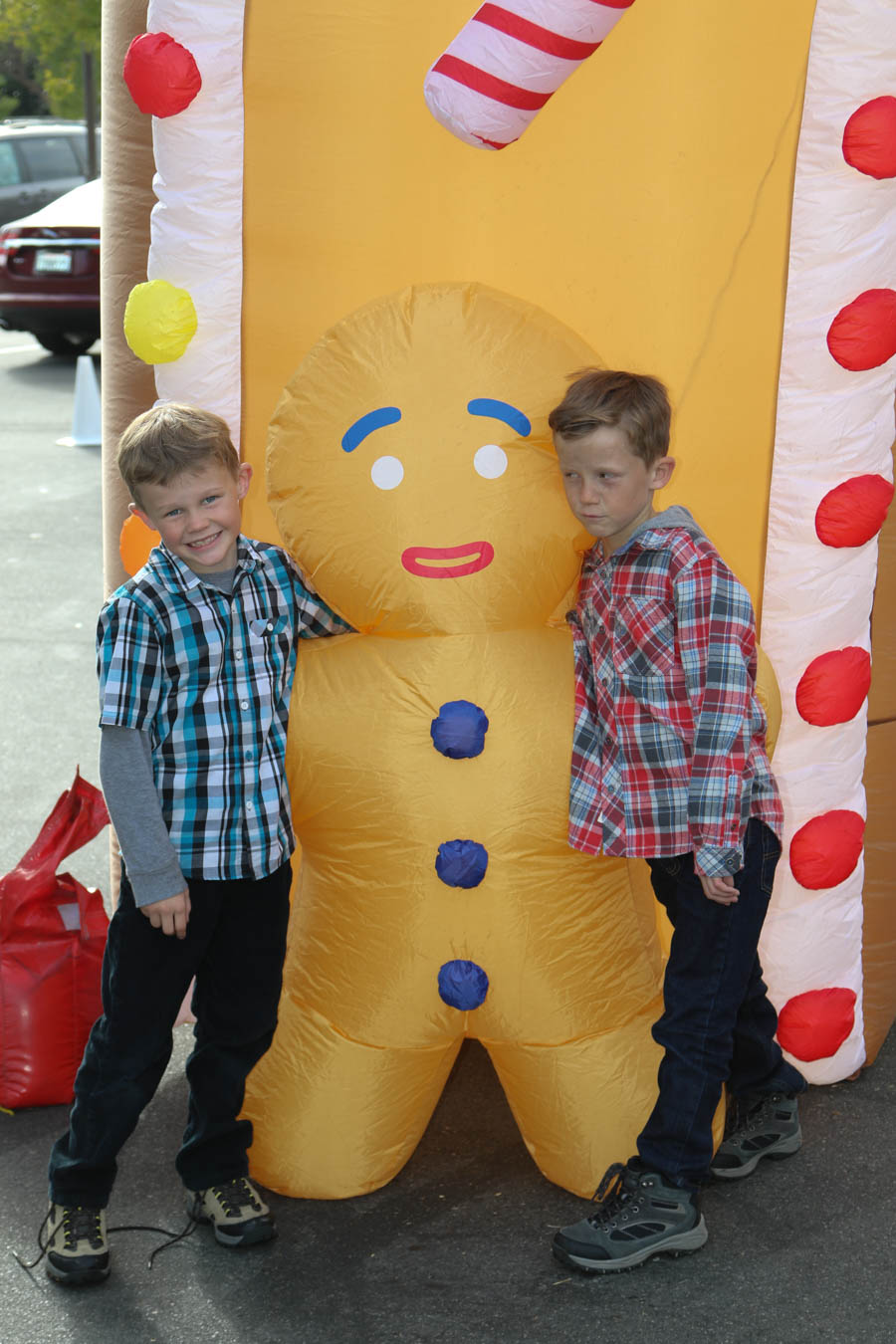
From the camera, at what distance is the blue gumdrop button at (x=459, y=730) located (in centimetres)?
249

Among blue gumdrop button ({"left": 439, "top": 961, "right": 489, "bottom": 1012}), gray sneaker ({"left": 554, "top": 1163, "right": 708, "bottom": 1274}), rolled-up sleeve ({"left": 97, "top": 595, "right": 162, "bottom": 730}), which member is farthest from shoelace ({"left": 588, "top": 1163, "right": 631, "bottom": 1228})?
rolled-up sleeve ({"left": 97, "top": 595, "right": 162, "bottom": 730})

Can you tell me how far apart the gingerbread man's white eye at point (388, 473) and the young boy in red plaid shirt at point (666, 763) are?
10.5 inches

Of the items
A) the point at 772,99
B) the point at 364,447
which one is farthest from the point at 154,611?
the point at 772,99

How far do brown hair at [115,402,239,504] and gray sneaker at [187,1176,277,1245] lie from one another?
1.27 metres

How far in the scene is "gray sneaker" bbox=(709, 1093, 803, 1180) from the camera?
9.42 feet

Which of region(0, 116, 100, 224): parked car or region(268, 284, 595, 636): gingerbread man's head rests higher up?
region(0, 116, 100, 224): parked car

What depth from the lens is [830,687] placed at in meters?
2.92

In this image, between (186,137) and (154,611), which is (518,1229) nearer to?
(154,611)

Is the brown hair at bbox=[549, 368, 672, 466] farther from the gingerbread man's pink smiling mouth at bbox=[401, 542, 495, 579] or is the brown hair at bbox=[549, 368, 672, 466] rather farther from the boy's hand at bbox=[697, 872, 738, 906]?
the boy's hand at bbox=[697, 872, 738, 906]

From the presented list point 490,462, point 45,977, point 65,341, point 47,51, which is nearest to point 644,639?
point 490,462

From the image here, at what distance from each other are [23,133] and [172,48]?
14.1 metres

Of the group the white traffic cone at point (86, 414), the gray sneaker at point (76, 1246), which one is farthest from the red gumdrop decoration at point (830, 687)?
the white traffic cone at point (86, 414)

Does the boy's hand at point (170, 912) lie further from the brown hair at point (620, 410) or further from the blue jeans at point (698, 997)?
the brown hair at point (620, 410)

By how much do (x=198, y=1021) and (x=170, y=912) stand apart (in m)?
0.38
